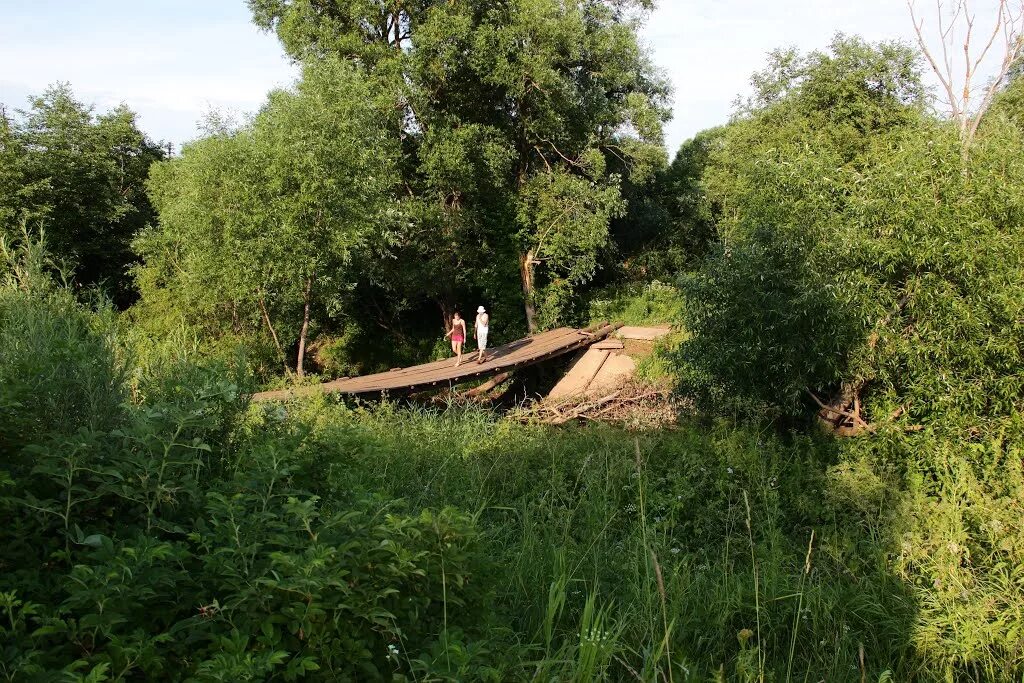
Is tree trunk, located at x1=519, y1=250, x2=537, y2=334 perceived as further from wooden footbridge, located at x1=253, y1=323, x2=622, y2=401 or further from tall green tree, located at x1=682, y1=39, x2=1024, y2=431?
tall green tree, located at x1=682, y1=39, x2=1024, y2=431

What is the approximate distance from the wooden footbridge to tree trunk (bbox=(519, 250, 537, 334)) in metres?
0.87

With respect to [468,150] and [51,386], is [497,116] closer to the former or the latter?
[468,150]

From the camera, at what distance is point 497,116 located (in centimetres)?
1795

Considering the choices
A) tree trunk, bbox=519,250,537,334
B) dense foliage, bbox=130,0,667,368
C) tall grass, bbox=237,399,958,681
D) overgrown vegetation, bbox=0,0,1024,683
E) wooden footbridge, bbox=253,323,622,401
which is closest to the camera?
overgrown vegetation, bbox=0,0,1024,683

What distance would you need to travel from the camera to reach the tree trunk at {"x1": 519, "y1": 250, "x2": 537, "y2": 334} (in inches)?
740

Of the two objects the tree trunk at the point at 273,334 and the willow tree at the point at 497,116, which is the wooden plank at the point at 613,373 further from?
the tree trunk at the point at 273,334

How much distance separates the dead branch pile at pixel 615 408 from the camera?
434 inches

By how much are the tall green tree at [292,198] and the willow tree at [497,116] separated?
1532mm

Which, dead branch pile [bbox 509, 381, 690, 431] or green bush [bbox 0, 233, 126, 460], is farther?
dead branch pile [bbox 509, 381, 690, 431]

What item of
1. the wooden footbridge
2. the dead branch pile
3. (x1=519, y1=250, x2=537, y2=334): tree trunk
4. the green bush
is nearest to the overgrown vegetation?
the green bush

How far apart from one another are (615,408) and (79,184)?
51.7 ft

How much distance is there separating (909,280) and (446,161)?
36.1ft

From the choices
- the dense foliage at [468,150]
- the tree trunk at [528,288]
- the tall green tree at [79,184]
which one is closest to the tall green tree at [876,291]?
the dense foliage at [468,150]

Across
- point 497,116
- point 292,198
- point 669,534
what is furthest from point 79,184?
point 669,534
